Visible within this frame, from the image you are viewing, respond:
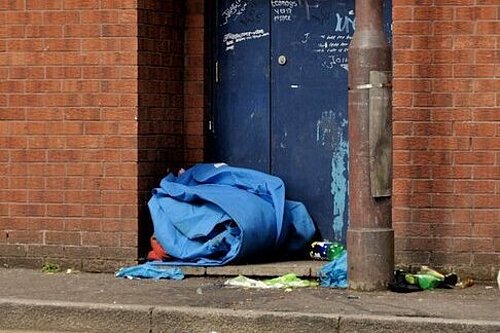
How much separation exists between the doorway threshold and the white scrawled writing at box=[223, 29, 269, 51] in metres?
1.93

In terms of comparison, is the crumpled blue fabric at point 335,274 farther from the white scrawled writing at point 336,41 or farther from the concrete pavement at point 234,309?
→ the white scrawled writing at point 336,41

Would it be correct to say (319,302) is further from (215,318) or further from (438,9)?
(438,9)

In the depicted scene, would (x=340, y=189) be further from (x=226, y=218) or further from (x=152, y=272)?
(x=152, y=272)

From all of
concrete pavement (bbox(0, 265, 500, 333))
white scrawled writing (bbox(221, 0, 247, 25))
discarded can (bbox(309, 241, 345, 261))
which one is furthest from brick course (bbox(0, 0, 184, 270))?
discarded can (bbox(309, 241, 345, 261))

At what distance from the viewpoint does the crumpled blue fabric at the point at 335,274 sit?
8742mm

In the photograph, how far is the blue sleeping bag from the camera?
361 inches

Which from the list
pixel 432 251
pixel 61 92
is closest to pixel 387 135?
pixel 432 251

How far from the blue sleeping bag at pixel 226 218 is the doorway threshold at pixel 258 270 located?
6 centimetres

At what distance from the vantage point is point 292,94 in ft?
32.0

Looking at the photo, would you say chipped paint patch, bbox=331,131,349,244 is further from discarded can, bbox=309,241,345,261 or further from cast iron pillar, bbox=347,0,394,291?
cast iron pillar, bbox=347,0,394,291

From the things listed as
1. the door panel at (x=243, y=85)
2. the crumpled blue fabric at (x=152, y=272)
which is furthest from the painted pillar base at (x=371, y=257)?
the door panel at (x=243, y=85)

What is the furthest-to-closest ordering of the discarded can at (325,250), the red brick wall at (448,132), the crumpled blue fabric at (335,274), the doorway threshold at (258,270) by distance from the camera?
1. the discarded can at (325,250)
2. the doorway threshold at (258,270)
3. the red brick wall at (448,132)
4. the crumpled blue fabric at (335,274)

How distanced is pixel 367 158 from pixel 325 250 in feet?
4.83

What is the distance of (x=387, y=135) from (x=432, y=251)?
46.2 inches
